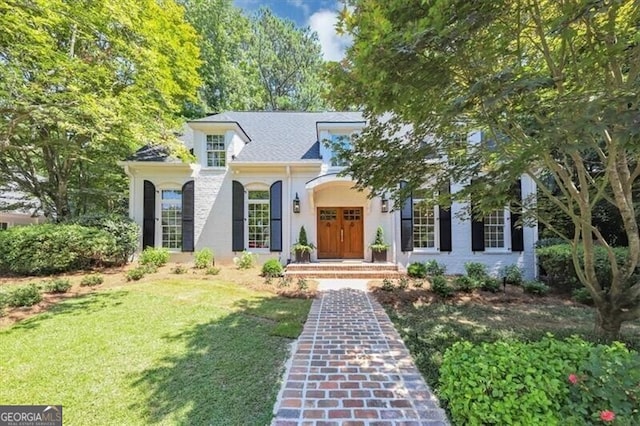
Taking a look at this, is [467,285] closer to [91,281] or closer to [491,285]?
[491,285]

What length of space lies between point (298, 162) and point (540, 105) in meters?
8.48

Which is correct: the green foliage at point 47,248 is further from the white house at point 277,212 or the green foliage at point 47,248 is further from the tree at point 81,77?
the tree at point 81,77

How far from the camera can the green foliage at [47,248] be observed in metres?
9.18

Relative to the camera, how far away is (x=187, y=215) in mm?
11852

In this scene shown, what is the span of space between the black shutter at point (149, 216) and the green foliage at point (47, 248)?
176 centimetres

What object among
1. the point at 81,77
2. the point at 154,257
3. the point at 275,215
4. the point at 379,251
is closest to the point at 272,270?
the point at 275,215

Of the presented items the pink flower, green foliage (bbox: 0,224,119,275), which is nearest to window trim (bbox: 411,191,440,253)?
the pink flower

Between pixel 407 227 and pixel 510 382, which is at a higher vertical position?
pixel 407 227

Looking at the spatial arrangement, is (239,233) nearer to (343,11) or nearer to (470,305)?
(470,305)

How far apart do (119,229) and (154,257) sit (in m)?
1.58

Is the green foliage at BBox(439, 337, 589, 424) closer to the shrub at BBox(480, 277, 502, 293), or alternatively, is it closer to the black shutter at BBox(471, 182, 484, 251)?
the shrub at BBox(480, 277, 502, 293)

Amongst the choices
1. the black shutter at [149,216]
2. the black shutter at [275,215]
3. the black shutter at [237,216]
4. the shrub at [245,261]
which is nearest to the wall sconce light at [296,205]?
the black shutter at [275,215]

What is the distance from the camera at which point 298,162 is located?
38.4 feet

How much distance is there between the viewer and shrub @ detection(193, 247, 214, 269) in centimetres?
1064
